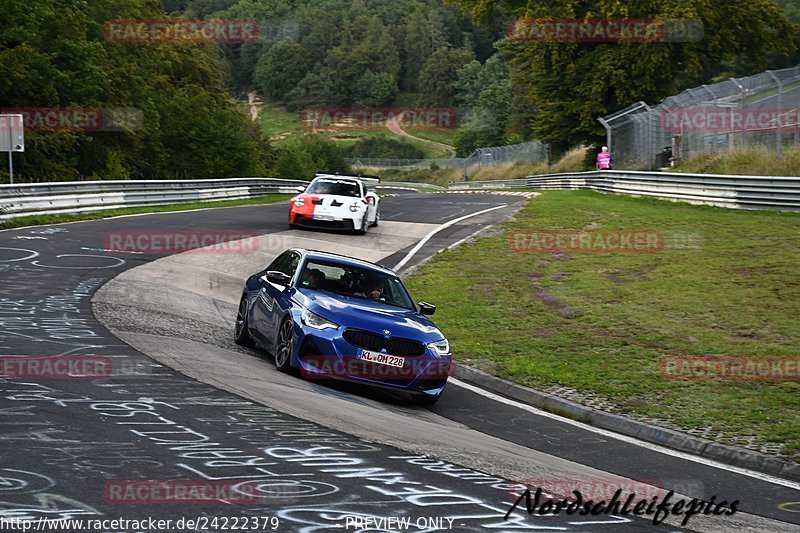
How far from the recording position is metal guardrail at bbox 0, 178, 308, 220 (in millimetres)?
25438

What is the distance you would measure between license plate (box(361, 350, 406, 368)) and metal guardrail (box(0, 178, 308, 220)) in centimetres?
1680

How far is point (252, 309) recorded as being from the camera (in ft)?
41.7

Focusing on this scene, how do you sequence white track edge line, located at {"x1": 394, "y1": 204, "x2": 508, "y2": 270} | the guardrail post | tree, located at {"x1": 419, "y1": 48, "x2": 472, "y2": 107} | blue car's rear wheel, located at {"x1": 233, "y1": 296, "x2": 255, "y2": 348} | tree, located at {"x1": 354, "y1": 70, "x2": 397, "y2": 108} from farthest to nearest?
tree, located at {"x1": 354, "y1": 70, "x2": 397, "y2": 108}
tree, located at {"x1": 419, "y1": 48, "x2": 472, "y2": 107}
the guardrail post
white track edge line, located at {"x1": 394, "y1": 204, "x2": 508, "y2": 270}
blue car's rear wheel, located at {"x1": 233, "y1": 296, "x2": 255, "y2": 348}

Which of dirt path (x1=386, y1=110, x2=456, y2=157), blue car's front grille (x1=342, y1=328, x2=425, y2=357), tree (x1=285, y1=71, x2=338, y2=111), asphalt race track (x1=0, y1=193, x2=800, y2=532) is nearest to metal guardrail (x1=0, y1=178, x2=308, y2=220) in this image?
asphalt race track (x1=0, y1=193, x2=800, y2=532)

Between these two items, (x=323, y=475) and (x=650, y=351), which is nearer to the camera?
(x=323, y=475)

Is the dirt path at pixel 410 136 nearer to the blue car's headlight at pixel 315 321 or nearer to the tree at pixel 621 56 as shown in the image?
the tree at pixel 621 56

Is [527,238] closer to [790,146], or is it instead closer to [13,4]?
[790,146]

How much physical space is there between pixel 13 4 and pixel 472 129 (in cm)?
9329

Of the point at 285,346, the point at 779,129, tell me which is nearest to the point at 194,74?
the point at 779,129

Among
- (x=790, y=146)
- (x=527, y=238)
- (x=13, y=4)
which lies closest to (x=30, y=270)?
(x=527, y=238)

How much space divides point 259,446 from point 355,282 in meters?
5.33

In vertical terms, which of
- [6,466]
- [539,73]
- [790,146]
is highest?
[539,73]

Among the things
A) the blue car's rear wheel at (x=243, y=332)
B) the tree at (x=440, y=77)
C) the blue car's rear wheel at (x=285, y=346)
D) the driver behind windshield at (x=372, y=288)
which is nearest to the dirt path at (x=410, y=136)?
the tree at (x=440, y=77)

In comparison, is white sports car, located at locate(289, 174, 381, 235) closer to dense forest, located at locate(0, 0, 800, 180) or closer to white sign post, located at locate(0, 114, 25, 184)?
white sign post, located at locate(0, 114, 25, 184)
